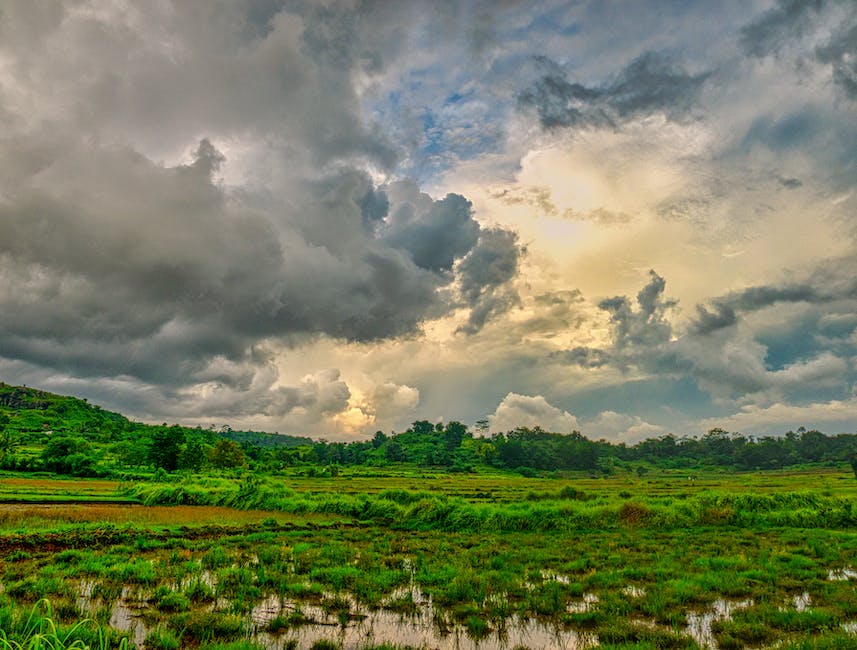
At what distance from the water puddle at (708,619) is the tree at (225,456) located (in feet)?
308

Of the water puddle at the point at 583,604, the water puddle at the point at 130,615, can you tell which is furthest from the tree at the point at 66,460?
the water puddle at the point at 583,604

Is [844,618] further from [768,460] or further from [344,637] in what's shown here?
[768,460]

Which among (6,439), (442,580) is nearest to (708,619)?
(442,580)

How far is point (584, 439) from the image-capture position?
179 meters

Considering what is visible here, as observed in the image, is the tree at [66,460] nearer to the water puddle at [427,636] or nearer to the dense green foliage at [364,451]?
the dense green foliage at [364,451]

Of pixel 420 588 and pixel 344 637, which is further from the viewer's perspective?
pixel 420 588

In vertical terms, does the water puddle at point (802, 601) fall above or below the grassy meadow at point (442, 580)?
above

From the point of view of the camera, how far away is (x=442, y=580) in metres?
15.8

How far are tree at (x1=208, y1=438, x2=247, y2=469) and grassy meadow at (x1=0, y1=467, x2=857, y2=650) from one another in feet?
206

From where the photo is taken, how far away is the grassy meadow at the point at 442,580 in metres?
10.6

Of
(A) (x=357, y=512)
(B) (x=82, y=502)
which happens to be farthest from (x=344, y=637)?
(B) (x=82, y=502)

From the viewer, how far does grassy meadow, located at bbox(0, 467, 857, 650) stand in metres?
10.6

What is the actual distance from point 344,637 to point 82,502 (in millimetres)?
41201

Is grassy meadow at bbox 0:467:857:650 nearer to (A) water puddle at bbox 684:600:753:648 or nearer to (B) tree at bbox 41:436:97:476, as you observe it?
(A) water puddle at bbox 684:600:753:648
